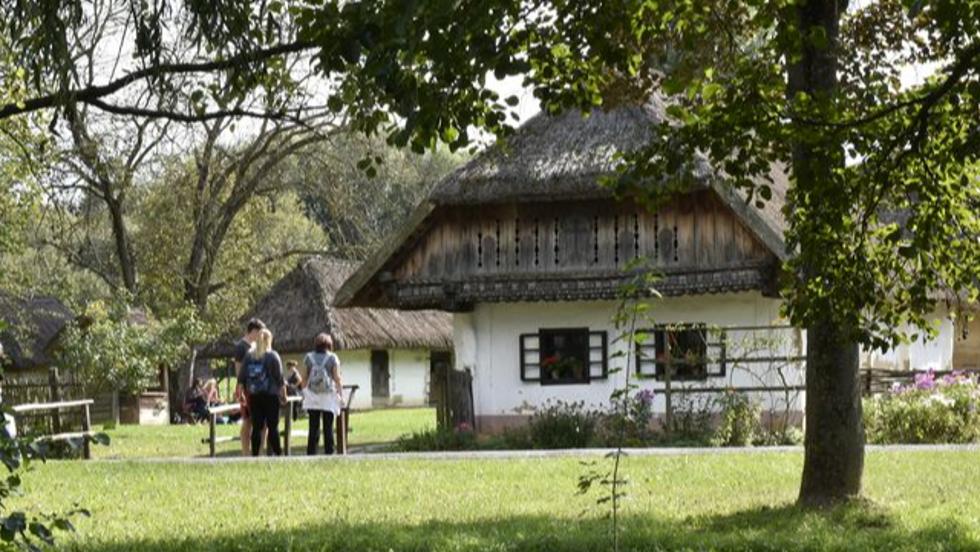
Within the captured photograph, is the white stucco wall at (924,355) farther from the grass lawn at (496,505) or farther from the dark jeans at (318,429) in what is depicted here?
the grass lawn at (496,505)

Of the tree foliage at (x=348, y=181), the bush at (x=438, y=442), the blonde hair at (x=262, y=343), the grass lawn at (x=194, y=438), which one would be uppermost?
the tree foliage at (x=348, y=181)

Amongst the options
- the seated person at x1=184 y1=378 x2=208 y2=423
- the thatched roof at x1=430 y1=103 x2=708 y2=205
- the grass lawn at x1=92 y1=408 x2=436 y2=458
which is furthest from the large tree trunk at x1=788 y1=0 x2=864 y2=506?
the seated person at x1=184 y1=378 x2=208 y2=423

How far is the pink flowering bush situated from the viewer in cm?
2053

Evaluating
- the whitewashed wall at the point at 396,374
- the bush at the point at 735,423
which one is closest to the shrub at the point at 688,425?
the bush at the point at 735,423

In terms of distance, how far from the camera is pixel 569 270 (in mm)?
26641

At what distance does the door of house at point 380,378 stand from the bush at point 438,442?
26.7m

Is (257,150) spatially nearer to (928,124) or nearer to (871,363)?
(871,363)

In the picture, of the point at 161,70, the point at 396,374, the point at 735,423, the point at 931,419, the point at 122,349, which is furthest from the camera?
the point at 396,374

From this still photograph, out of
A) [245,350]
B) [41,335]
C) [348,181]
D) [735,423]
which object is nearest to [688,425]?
[735,423]

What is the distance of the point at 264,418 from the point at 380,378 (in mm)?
32123

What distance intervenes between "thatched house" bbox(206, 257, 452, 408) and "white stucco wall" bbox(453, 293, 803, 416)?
1931cm

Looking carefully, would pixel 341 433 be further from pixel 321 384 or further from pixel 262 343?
pixel 262 343

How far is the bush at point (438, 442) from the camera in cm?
2311

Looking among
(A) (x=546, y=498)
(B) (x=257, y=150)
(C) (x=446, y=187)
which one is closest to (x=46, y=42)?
(A) (x=546, y=498)
